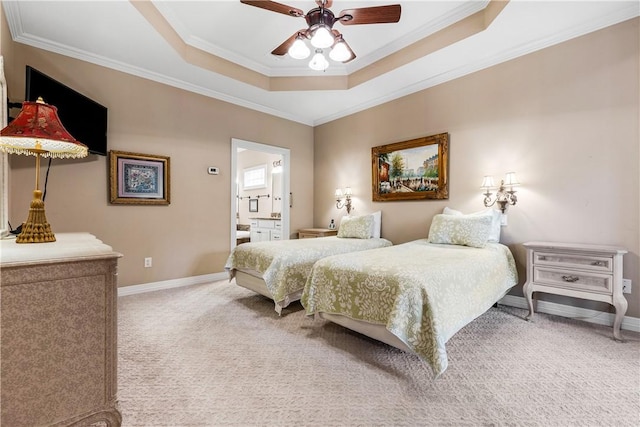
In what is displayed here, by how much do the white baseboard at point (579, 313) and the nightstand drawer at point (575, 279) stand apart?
513 mm

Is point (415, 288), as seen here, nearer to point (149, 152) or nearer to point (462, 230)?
point (462, 230)

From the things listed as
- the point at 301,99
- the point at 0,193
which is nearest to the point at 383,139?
the point at 301,99

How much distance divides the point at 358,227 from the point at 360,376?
2406 millimetres

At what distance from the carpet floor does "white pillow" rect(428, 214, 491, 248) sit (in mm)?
782

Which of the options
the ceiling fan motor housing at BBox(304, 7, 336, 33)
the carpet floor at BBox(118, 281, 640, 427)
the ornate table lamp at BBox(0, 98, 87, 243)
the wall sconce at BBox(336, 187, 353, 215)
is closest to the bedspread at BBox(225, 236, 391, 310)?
the carpet floor at BBox(118, 281, 640, 427)

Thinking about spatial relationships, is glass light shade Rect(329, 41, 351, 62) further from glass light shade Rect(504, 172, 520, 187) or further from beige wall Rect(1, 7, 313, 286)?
beige wall Rect(1, 7, 313, 286)

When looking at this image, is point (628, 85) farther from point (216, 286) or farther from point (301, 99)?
point (216, 286)

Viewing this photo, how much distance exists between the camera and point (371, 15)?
2160 mm

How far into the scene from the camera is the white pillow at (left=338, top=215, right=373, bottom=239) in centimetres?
394

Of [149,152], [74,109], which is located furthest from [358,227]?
[74,109]

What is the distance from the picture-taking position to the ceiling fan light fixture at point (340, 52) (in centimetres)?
228

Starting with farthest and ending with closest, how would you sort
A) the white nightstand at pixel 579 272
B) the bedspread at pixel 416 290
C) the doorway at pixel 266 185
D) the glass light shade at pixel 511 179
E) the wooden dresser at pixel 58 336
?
the doorway at pixel 266 185, the glass light shade at pixel 511 179, the white nightstand at pixel 579 272, the bedspread at pixel 416 290, the wooden dresser at pixel 58 336

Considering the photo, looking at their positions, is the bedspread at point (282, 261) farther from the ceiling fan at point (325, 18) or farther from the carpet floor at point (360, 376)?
the ceiling fan at point (325, 18)

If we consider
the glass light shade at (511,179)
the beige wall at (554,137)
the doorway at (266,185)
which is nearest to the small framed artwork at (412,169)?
the beige wall at (554,137)
